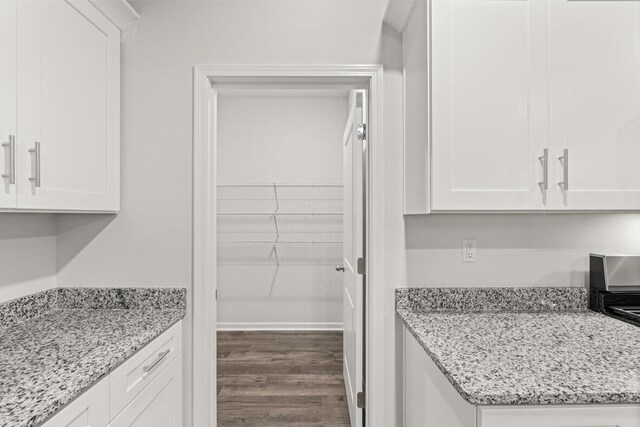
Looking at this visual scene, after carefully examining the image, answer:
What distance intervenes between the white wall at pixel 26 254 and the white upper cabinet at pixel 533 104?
1.65m

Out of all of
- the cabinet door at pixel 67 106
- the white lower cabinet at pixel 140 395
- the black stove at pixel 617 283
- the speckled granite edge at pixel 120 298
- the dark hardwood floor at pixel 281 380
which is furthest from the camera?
the dark hardwood floor at pixel 281 380

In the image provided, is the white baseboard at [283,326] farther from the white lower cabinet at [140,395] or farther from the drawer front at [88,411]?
the drawer front at [88,411]

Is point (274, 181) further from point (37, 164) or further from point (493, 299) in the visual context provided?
point (37, 164)

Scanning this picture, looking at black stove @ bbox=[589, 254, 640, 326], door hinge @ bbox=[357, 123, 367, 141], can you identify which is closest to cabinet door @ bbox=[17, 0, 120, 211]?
door hinge @ bbox=[357, 123, 367, 141]

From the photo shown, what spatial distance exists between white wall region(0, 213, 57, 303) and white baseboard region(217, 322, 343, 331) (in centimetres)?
264

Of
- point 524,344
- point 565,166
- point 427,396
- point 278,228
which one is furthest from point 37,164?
point 278,228

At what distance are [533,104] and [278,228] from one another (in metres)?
3.08

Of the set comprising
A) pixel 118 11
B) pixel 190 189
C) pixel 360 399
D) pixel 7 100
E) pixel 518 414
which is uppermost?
pixel 118 11

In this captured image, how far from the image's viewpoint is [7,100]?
119 cm

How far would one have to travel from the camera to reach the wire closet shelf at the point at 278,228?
4.29 m

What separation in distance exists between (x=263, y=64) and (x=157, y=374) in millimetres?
1408

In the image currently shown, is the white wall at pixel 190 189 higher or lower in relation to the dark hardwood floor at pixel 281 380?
higher

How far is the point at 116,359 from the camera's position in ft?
4.09

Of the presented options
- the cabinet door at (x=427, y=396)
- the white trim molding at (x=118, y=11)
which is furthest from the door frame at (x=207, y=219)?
the white trim molding at (x=118, y=11)
